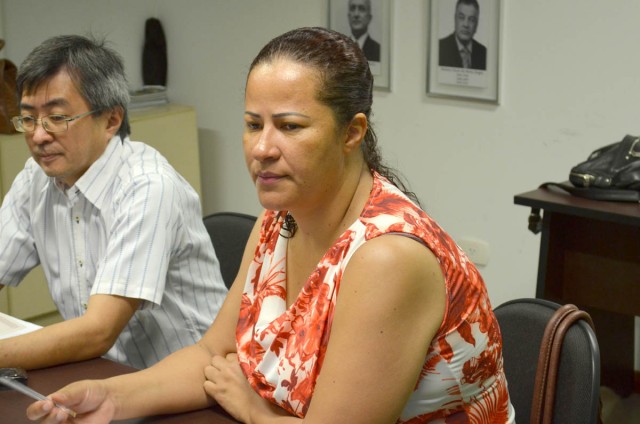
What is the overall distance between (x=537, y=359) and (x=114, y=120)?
113 centimetres

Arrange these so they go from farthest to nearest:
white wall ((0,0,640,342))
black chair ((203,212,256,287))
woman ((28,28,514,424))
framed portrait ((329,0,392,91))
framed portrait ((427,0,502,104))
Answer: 1. framed portrait ((329,0,392,91))
2. framed portrait ((427,0,502,104))
3. white wall ((0,0,640,342))
4. black chair ((203,212,256,287))
5. woman ((28,28,514,424))

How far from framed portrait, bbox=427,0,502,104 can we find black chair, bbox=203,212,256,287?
1433 millimetres

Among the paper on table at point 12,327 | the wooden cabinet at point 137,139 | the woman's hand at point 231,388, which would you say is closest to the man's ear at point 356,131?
the woman's hand at point 231,388

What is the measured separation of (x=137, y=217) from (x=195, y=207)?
0.21 metres

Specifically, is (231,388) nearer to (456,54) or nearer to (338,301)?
(338,301)

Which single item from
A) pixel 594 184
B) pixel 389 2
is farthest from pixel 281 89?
pixel 389 2

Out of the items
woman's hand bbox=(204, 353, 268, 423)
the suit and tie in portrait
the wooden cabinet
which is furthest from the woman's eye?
the wooden cabinet

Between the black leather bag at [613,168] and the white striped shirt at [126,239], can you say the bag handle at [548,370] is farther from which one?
the black leather bag at [613,168]

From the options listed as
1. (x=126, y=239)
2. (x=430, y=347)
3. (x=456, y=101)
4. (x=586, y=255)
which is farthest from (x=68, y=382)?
(x=456, y=101)

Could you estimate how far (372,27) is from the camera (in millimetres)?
3686

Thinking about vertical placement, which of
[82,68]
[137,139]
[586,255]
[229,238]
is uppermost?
[82,68]

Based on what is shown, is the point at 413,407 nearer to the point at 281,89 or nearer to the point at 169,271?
the point at 281,89

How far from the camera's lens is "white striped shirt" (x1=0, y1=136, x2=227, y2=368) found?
2.01 m

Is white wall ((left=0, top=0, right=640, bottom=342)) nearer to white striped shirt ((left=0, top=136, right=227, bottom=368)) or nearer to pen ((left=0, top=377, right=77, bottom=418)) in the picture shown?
white striped shirt ((left=0, top=136, right=227, bottom=368))
